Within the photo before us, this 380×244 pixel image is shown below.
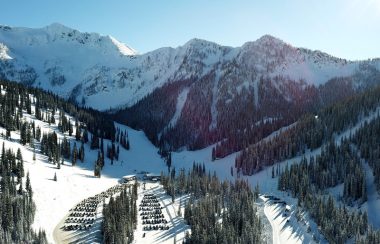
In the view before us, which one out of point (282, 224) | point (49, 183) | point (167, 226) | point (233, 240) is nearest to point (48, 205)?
point (49, 183)

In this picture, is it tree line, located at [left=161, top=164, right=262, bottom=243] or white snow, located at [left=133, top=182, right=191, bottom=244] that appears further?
white snow, located at [left=133, top=182, right=191, bottom=244]

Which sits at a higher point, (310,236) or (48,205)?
(48,205)

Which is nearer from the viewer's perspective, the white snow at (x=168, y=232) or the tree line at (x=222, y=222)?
the tree line at (x=222, y=222)

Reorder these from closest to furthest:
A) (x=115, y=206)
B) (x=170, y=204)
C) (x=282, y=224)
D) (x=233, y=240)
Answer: (x=233, y=240)
(x=115, y=206)
(x=282, y=224)
(x=170, y=204)

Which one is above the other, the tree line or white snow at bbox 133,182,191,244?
the tree line

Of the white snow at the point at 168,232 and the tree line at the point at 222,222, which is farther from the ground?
the tree line at the point at 222,222

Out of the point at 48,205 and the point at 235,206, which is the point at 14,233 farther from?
the point at 235,206

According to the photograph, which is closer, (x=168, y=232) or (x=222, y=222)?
(x=168, y=232)

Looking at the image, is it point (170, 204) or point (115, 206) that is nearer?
point (115, 206)

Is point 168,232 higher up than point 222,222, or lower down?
lower down

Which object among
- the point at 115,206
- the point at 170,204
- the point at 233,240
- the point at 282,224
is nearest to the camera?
the point at 233,240
